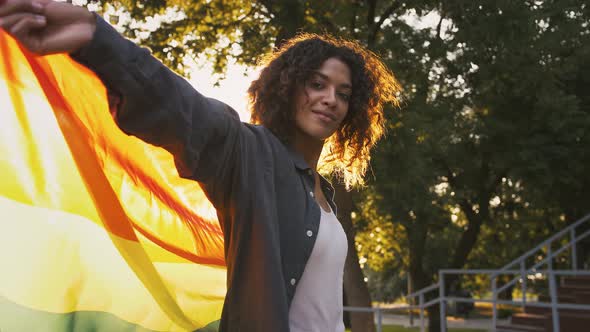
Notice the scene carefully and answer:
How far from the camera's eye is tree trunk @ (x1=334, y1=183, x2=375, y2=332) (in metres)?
11.1

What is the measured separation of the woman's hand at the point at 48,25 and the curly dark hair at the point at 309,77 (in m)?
0.89

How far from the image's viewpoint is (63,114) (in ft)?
6.37

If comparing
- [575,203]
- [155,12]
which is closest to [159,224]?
[155,12]

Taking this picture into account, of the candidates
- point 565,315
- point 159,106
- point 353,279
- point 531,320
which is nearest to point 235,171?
point 159,106

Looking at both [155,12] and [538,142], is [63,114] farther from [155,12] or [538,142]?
[538,142]

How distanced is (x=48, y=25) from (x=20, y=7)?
0.08 meters

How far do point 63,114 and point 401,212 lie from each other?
1229 centimetres

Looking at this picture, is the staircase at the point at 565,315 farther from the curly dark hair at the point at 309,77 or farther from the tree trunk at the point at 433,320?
the curly dark hair at the point at 309,77

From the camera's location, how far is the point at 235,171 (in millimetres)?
1809

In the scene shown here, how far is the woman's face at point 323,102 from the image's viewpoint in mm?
2270

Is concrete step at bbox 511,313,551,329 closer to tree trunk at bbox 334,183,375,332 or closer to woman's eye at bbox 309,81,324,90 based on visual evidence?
tree trunk at bbox 334,183,375,332

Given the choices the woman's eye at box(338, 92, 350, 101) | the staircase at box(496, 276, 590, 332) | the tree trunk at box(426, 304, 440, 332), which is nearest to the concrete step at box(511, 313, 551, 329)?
the staircase at box(496, 276, 590, 332)

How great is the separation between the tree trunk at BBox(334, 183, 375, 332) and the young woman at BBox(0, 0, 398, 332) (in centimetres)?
841

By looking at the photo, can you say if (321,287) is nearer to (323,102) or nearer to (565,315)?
(323,102)
